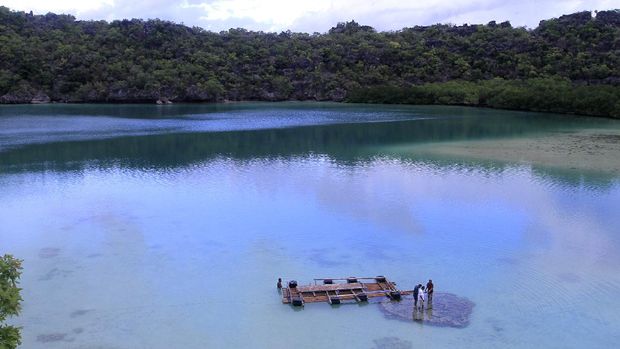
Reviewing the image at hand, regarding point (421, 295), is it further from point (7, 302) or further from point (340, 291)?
point (7, 302)

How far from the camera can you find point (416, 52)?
10144 centimetres

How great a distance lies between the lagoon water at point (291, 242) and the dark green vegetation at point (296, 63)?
51.3m

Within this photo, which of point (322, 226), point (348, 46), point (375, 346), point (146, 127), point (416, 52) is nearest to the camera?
point (375, 346)

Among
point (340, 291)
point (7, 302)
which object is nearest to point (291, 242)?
point (340, 291)

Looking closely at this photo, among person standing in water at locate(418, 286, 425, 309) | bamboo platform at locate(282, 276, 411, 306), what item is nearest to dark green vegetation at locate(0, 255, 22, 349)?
bamboo platform at locate(282, 276, 411, 306)

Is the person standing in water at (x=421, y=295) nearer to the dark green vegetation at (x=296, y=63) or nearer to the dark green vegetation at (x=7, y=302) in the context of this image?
the dark green vegetation at (x=7, y=302)

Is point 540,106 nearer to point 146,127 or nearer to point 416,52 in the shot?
point 416,52

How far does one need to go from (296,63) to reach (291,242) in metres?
87.3

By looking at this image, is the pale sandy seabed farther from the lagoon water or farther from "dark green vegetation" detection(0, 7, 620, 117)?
"dark green vegetation" detection(0, 7, 620, 117)

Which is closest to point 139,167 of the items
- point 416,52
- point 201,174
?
point 201,174

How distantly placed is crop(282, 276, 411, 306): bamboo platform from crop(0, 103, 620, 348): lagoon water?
27 centimetres

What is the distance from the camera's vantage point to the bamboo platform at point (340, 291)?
14.1 metres

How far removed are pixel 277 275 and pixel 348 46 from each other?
3813 inches

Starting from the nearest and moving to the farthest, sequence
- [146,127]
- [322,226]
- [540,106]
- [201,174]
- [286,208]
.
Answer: [322,226] → [286,208] → [201,174] → [146,127] → [540,106]
